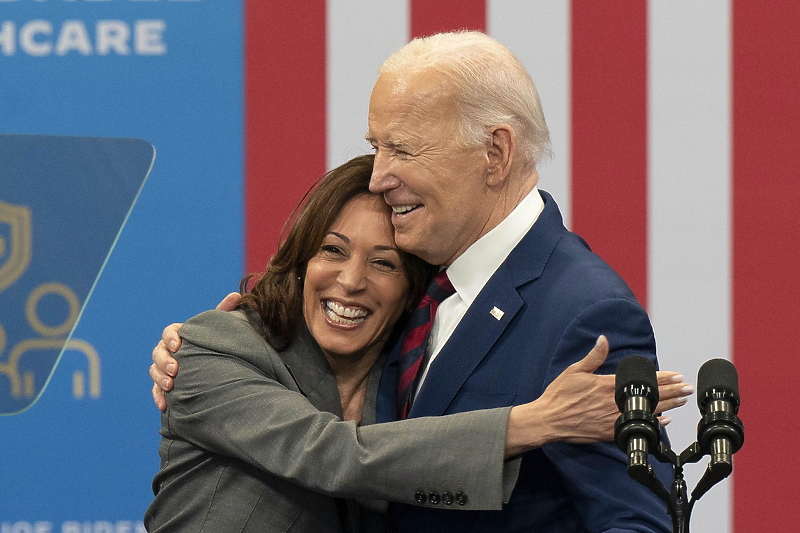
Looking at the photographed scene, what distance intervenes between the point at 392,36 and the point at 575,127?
52 cm

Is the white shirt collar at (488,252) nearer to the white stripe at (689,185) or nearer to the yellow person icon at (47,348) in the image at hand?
the white stripe at (689,185)

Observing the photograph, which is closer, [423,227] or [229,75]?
[423,227]

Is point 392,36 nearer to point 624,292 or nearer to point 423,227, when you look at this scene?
point 423,227

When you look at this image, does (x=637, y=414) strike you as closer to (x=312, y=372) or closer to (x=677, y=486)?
(x=677, y=486)

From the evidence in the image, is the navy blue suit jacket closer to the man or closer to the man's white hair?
the man

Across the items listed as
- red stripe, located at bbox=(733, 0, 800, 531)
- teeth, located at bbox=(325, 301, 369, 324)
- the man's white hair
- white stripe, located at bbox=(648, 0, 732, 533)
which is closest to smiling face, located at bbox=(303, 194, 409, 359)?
teeth, located at bbox=(325, 301, 369, 324)

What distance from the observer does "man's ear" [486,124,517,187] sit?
176 centimetres

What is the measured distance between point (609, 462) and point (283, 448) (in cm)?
48

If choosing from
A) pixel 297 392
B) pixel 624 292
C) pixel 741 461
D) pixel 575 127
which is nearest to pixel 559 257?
pixel 624 292

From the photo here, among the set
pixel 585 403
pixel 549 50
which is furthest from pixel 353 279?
pixel 549 50

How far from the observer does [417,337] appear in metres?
1.82

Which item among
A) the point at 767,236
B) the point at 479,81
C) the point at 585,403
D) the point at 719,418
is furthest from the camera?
the point at 767,236

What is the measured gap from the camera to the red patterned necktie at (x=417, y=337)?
1792mm

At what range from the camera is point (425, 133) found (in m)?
1.75
